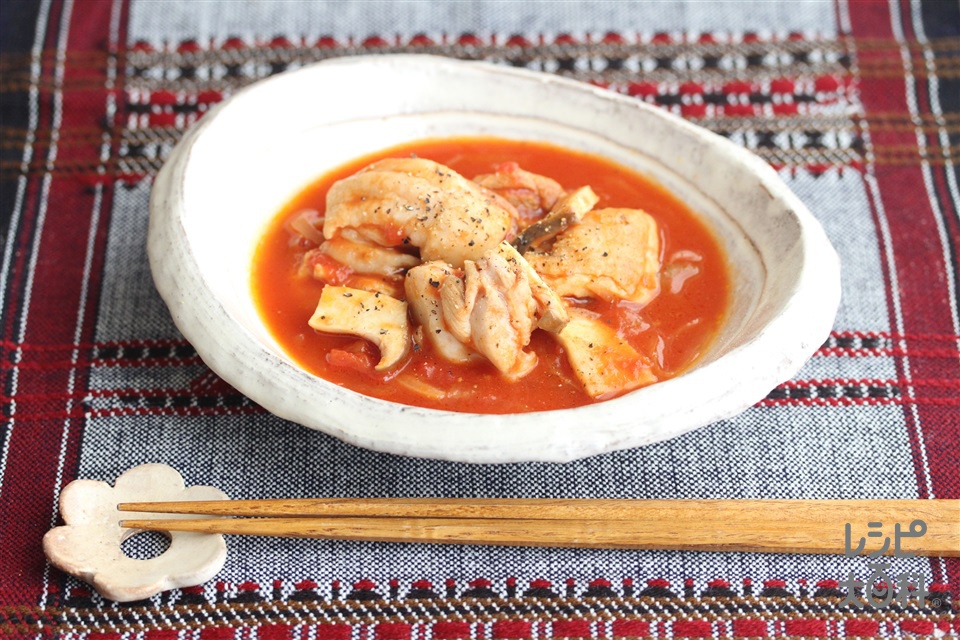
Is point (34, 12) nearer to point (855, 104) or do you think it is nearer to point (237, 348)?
point (237, 348)

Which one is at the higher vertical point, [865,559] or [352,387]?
[352,387]

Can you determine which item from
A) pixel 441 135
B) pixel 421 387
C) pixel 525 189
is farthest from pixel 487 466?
pixel 441 135

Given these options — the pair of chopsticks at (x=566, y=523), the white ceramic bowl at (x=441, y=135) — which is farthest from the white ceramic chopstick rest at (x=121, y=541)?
the white ceramic bowl at (x=441, y=135)

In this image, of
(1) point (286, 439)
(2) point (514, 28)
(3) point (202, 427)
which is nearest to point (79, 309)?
(3) point (202, 427)

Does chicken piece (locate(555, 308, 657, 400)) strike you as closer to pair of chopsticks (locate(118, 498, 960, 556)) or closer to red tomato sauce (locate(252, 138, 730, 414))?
red tomato sauce (locate(252, 138, 730, 414))

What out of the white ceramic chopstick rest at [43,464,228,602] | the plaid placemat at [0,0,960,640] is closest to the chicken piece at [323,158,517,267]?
the plaid placemat at [0,0,960,640]

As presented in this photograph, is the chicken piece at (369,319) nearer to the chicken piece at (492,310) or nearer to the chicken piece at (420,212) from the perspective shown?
the chicken piece at (492,310)
